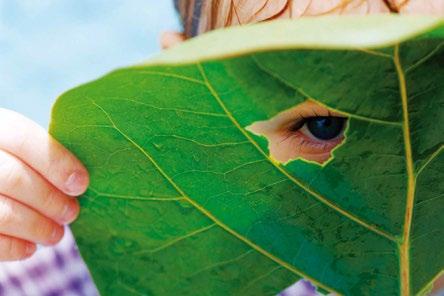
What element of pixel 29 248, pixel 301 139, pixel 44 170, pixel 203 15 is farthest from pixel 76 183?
pixel 203 15

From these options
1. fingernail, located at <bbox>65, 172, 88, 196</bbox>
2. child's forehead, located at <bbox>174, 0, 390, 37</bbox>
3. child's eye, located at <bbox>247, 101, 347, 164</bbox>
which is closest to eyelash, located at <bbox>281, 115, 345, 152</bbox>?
child's eye, located at <bbox>247, 101, 347, 164</bbox>

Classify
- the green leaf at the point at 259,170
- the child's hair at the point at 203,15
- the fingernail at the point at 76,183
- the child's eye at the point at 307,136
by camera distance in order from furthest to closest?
the child's hair at the point at 203,15 → the child's eye at the point at 307,136 → the fingernail at the point at 76,183 → the green leaf at the point at 259,170

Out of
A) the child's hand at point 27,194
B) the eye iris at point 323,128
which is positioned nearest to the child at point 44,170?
the child's hand at point 27,194

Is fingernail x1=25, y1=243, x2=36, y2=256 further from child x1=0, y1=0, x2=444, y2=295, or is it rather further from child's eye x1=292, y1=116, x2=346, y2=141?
child's eye x1=292, y1=116, x2=346, y2=141

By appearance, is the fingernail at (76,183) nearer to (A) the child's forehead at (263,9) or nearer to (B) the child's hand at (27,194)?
(B) the child's hand at (27,194)

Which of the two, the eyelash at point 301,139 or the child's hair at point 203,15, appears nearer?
the eyelash at point 301,139

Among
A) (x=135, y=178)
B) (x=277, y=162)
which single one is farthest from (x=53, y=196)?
(x=277, y=162)

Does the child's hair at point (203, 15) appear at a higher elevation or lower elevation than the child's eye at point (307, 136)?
higher
